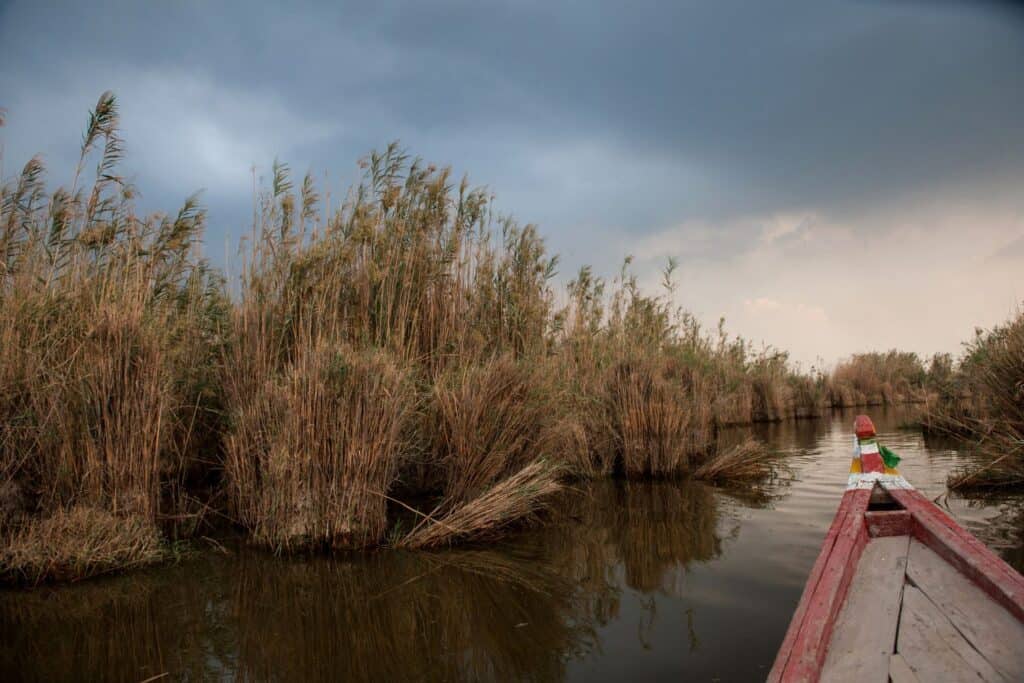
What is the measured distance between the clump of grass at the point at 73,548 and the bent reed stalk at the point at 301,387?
0.02m

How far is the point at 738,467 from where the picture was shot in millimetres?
8391

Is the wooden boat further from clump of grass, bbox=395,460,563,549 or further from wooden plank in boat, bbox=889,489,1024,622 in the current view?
clump of grass, bbox=395,460,563,549

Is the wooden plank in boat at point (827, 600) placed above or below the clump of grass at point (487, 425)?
below

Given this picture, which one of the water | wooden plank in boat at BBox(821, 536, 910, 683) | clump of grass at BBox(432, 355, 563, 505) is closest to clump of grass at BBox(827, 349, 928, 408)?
the water

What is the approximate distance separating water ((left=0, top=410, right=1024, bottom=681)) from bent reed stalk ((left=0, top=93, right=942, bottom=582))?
0.50m

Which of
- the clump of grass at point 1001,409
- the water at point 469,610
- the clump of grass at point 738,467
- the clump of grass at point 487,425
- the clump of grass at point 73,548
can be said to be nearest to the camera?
the water at point 469,610

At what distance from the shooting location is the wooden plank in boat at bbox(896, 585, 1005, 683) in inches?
93.7

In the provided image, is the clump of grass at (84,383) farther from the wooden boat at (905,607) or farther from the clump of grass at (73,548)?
the wooden boat at (905,607)

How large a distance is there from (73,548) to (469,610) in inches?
112

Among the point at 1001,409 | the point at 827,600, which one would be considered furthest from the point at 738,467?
the point at 827,600

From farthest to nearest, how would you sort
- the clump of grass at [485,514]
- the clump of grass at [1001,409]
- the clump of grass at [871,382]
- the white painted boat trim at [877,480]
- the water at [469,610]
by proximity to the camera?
the clump of grass at [871,382] < the clump of grass at [1001,409] < the clump of grass at [485,514] < the white painted boat trim at [877,480] < the water at [469,610]

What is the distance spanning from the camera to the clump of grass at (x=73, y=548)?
4457mm

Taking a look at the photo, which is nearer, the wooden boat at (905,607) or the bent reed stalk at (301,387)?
the wooden boat at (905,607)

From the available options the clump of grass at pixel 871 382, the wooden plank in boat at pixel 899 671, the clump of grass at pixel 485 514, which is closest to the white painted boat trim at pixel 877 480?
the wooden plank in boat at pixel 899 671
